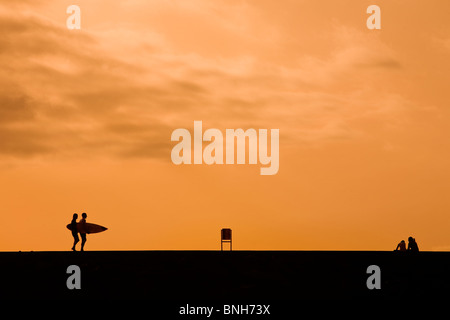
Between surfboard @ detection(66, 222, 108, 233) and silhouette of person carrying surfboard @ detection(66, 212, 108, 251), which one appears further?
surfboard @ detection(66, 222, 108, 233)

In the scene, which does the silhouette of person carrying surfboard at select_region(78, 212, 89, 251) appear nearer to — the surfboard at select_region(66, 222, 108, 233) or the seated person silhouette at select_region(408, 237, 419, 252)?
the surfboard at select_region(66, 222, 108, 233)
